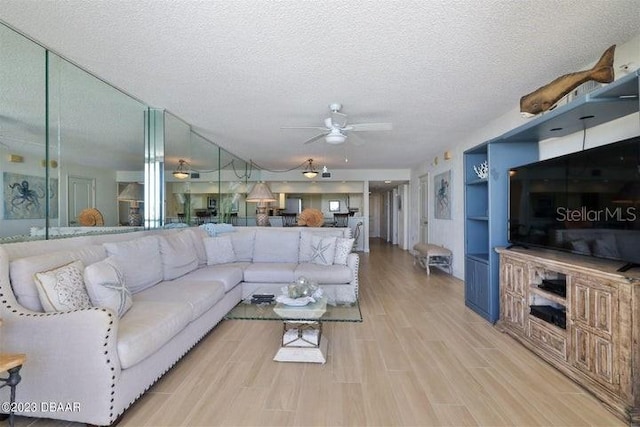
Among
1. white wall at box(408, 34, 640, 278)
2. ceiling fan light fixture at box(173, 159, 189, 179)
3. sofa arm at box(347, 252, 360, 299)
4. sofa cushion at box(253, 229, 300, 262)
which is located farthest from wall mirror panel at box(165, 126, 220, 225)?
white wall at box(408, 34, 640, 278)

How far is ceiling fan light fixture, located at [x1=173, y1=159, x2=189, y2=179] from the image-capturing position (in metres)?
4.60

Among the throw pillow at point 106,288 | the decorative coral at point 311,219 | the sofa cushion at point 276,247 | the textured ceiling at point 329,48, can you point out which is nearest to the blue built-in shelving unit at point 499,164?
the textured ceiling at point 329,48

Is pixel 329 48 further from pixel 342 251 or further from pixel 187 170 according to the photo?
pixel 187 170

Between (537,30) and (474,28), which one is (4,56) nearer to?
(474,28)

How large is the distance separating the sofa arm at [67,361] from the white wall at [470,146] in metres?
3.81

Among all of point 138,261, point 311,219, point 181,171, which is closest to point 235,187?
point 311,219

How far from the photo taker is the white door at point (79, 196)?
2.79 m

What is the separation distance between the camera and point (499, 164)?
10.3 feet

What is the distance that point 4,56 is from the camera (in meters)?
2.21

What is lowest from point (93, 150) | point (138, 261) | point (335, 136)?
point (138, 261)

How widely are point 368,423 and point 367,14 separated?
8.02 ft

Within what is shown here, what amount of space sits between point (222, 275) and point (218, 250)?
2.62 ft

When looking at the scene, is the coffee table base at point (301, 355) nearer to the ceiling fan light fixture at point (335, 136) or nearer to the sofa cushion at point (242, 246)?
the sofa cushion at point (242, 246)

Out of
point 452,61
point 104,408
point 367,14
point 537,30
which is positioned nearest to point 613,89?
point 537,30
